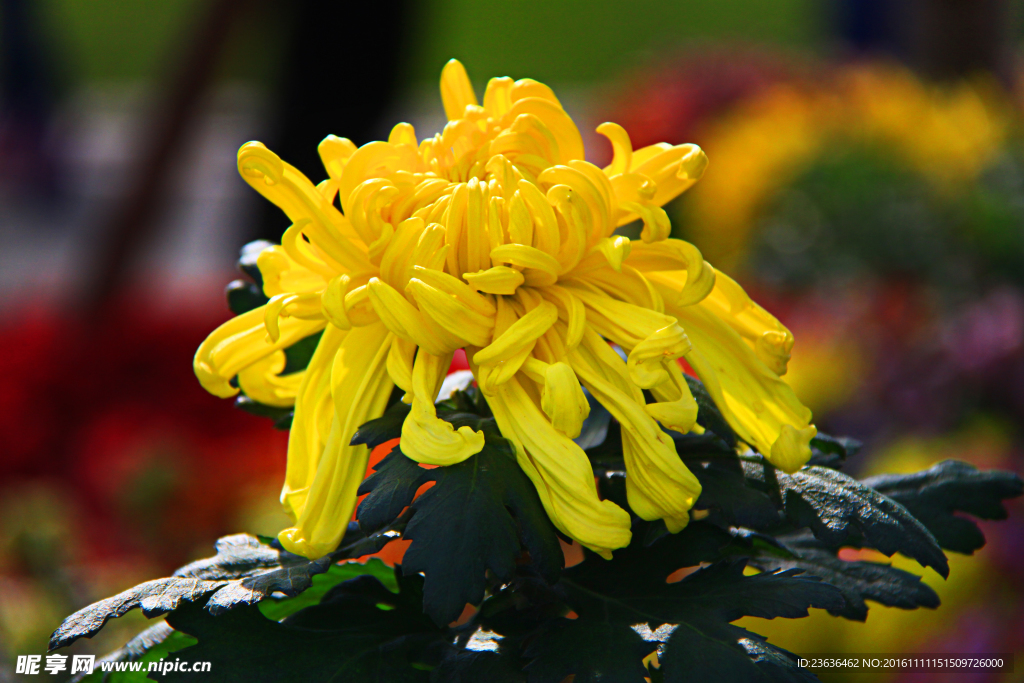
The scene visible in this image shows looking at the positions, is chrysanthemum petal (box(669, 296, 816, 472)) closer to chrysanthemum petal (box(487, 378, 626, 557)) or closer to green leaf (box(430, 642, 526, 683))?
chrysanthemum petal (box(487, 378, 626, 557))

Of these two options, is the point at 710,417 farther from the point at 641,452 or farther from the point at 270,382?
the point at 270,382

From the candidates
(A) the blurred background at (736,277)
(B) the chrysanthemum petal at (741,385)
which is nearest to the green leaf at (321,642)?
(B) the chrysanthemum petal at (741,385)

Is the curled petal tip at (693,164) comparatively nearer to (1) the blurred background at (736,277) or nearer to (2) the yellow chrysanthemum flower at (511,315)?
(2) the yellow chrysanthemum flower at (511,315)

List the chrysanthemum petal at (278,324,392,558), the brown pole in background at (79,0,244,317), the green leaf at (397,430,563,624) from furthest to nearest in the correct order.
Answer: the brown pole in background at (79,0,244,317) < the chrysanthemum petal at (278,324,392,558) < the green leaf at (397,430,563,624)

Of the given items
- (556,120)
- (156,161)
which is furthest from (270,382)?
(156,161)

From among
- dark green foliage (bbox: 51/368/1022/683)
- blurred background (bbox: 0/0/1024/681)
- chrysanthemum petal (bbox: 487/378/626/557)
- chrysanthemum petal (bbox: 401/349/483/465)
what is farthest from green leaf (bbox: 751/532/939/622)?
blurred background (bbox: 0/0/1024/681)
